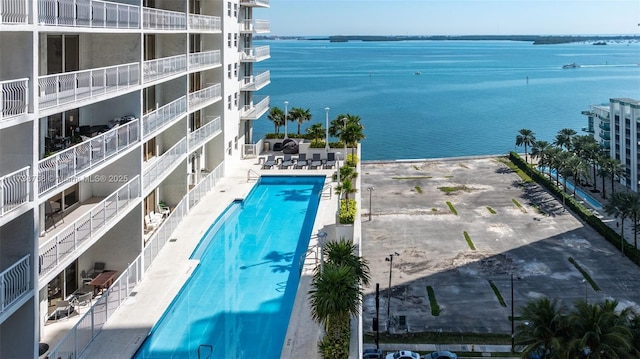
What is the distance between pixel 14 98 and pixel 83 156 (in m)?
4.30

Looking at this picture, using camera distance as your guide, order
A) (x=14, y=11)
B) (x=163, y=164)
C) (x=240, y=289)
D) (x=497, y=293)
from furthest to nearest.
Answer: (x=497, y=293)
(x=163, y=164)
(x=240, y=289)
(x=14, y=11)

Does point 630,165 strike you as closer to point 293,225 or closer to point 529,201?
point 529,201

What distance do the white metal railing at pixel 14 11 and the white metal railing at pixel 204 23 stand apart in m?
17.5

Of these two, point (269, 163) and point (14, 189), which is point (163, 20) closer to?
point (14, 189)

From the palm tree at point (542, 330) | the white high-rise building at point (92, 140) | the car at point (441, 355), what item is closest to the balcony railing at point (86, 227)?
the white high-rise building at point (92, 140)

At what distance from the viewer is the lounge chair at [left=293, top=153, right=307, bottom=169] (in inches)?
1629

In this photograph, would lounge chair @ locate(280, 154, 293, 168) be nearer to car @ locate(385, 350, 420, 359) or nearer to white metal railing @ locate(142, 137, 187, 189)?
white metal railing @ locate(142, 137, 187, 189)

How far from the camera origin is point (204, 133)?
34.3 meters

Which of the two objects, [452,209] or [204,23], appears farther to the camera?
[452,209]

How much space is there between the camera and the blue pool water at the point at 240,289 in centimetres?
1738

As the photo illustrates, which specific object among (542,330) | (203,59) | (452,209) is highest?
Result: (203,59)

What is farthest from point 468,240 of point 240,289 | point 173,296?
point 173,296

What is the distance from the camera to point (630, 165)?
179 feet

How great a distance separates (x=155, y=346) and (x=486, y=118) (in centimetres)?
9718
